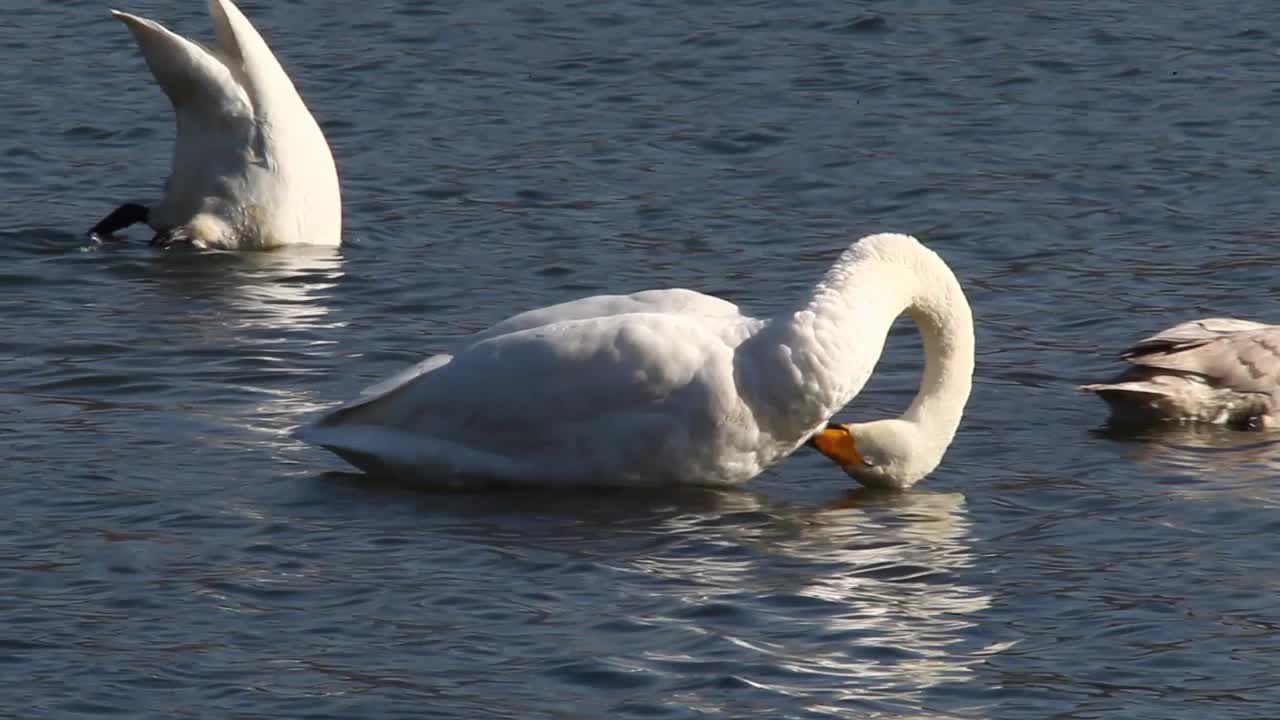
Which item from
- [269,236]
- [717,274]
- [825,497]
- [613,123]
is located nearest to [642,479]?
[825,497]

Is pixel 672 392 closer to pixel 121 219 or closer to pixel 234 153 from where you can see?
pixel 234 153

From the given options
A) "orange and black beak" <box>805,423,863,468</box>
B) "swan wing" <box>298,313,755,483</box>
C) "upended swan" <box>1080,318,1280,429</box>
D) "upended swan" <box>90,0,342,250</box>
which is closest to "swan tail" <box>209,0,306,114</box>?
"upended swan" <box>90,0,342,250</box>

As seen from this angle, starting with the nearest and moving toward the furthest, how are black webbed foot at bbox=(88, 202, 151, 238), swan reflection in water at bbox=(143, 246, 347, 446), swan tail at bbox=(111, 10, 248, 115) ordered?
swan reflection in water at bbox=(143, 246, 347, 446) → swan tail at bbox=(111, 10, 248, 115) → black webbed foot at bbox=(88, 202, 151, 238)

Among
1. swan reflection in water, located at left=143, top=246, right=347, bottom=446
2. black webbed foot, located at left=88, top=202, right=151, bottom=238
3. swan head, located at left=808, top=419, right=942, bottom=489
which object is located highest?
black webbed foot, located at left=88, top=202, right=151, bottom=238

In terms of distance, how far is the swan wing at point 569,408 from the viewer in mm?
9367

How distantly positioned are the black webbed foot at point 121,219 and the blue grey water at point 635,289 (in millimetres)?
133

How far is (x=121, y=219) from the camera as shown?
1438 centimetres

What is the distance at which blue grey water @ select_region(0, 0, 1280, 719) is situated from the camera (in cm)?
786

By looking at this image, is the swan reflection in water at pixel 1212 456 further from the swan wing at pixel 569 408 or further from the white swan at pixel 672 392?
the swan wing at pixel 569 408

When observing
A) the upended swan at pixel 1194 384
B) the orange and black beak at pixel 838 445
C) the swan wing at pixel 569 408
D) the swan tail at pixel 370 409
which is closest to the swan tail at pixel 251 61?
the swan tail at pixel 370 409

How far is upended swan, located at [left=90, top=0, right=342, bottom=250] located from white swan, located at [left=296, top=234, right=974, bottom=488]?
15.0ft

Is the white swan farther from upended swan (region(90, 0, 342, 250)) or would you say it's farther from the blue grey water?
upended swan (region(90, 0, 342, 250))

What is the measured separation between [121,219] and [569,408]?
5600 mm

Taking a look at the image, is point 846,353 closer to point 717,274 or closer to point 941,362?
point 941,362
